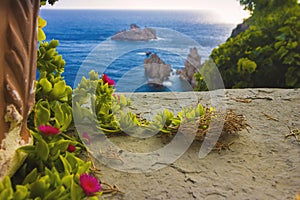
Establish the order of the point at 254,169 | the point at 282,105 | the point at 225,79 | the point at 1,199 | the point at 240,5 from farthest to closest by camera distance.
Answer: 1. the point at 240,5
2. the point at 225,79
3. the point at 282,105
4. the point at 254,169
5. the point at 1,199

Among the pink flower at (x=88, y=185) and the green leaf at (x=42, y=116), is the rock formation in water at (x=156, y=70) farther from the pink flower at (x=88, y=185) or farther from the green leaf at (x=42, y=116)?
the pink flower at (x=88, y=185)

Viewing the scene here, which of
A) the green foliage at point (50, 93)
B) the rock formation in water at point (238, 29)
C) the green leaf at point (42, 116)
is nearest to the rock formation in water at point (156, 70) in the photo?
the green foliage at point (50, 93)

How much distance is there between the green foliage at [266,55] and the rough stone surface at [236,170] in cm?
108

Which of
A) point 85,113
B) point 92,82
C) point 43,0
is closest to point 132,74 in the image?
point 92,82

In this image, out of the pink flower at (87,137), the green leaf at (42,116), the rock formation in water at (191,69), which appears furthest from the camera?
the rock formation in water at (191,69)

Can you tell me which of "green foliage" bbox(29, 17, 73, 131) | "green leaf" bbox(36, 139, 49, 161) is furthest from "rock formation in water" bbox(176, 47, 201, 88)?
"green leaf" bbox(36, 139, 49, 161)

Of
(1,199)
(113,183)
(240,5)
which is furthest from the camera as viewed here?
(240,5)

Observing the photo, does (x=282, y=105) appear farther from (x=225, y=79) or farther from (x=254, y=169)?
(x=225, y=79)

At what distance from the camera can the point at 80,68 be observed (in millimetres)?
1695

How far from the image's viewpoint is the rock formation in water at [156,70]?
224 cm

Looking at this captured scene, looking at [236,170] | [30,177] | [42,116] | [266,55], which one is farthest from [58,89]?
[266,55]

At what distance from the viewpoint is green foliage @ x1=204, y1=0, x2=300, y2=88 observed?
296 cm

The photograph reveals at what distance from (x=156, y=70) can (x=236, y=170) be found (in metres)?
1.13

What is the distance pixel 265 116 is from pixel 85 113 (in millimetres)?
933
